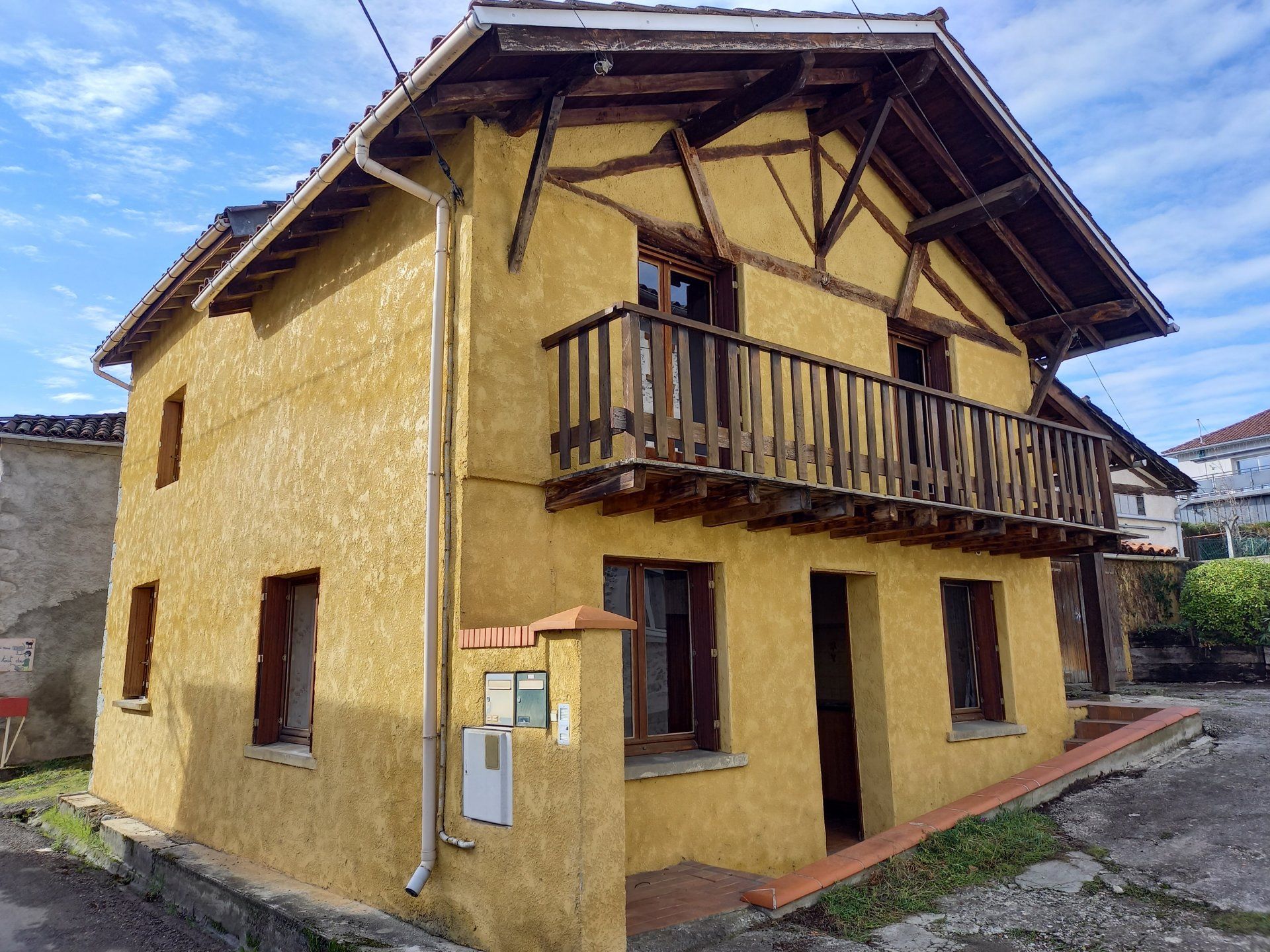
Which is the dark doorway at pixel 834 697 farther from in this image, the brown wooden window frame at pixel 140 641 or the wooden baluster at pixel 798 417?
the brown wooden window frame at pixel 140 641

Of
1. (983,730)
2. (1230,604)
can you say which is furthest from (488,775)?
(1230,604)

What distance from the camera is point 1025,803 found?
8.01 meters

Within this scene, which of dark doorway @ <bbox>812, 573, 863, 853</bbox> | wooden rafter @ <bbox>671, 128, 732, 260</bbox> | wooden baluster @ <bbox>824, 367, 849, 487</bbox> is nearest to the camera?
wooden baluster @ <bbox>824, 367, 849, 487</bbox>

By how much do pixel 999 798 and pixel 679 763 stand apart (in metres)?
3.12

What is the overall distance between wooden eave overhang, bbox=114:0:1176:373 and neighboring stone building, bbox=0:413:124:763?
6717mm

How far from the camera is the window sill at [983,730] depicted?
9.03 m

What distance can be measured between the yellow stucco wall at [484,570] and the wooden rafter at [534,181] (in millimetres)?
98

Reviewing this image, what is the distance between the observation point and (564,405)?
607 cm

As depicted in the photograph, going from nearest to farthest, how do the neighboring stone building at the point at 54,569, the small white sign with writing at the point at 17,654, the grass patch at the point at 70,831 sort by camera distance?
1. the grass patch at the point at 70,831
2. the small white sign with writing at the point at 17,654
3. the neighboring stone building at the point at 54,569

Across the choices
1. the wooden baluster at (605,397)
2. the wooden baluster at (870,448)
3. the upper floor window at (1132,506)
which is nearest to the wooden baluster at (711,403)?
the wooden baluster at (605,397)

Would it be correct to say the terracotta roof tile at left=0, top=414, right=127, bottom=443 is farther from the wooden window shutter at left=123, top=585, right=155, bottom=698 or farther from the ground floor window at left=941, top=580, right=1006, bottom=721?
the ground floor window at left=941, top=580, right=1006, bottom=721

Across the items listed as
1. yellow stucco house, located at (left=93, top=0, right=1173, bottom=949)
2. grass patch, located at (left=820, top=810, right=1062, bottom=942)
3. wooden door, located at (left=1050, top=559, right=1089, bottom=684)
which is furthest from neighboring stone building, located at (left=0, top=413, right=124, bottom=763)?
wooden door, located at (left=1050, top=559, right=1089, bottom=684)

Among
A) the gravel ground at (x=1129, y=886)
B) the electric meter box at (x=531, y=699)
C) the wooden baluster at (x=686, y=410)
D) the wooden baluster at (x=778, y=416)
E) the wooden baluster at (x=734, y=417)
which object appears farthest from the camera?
the wooden baluster at (x=778, y=416)

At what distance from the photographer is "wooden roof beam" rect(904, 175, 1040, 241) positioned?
920 centimetres
